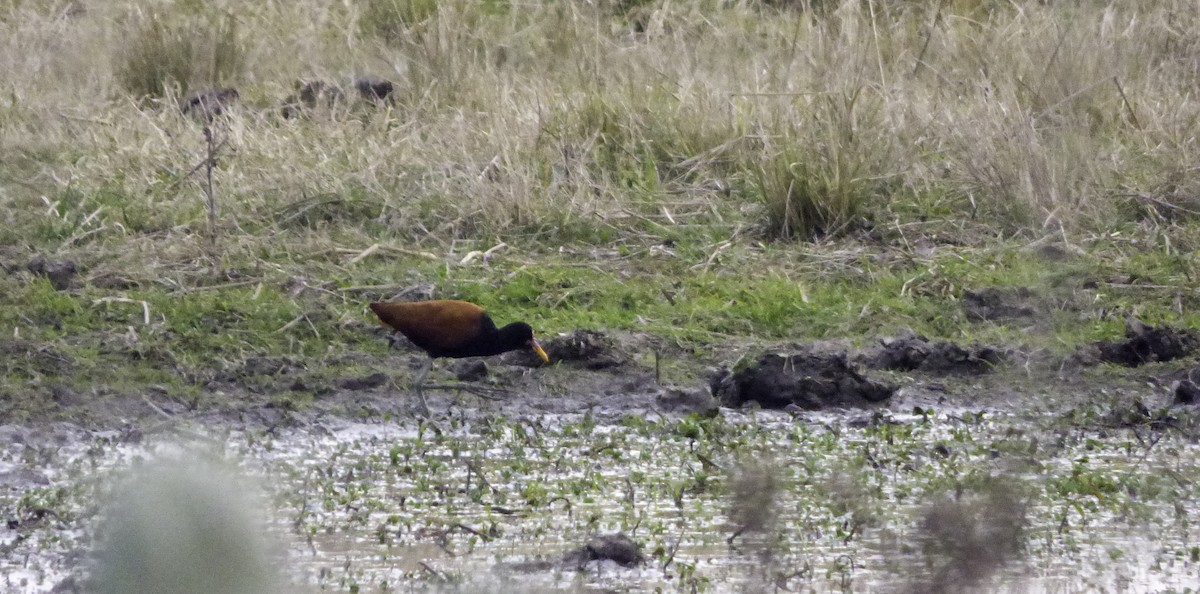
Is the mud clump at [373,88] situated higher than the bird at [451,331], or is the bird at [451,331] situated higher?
the bird at [451,331]

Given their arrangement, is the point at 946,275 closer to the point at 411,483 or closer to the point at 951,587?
the point at 411,483

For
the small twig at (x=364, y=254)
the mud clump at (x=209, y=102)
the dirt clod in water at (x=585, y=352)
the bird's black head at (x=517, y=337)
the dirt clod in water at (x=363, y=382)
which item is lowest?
the mud clump at (x=209, y=102)

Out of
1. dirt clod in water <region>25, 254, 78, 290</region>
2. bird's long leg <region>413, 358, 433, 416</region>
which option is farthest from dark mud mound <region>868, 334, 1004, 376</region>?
dirt clod in water <region>25, 254, 78, 290</region>

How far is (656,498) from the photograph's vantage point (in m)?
4.57

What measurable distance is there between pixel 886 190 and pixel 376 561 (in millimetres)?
4509

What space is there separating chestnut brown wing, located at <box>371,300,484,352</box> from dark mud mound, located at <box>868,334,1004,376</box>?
1497 millimetres

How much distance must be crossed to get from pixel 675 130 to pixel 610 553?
4.77 meters

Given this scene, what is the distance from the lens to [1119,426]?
17.7 feet

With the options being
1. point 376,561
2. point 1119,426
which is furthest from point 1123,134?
point 376,561

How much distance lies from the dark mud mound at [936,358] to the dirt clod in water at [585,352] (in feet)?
3.13

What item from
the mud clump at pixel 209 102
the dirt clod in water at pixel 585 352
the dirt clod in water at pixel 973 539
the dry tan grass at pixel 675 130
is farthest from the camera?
the mud clump at pixel 209 102

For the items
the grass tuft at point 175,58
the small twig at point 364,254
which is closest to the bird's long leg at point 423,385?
the small twig at point 364,254

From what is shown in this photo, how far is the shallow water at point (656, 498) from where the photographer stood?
3.82 metres

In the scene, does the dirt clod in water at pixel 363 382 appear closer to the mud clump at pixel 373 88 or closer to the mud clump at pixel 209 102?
the mud clump at pixel 209 102
